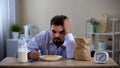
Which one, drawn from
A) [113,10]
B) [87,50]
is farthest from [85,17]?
[87,50]

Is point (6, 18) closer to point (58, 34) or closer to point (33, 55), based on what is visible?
point (58, 34)

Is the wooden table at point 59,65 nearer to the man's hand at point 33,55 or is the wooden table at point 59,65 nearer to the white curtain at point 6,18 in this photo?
the man's hand at point 33,55

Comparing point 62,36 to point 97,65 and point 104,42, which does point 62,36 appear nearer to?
point 97,65

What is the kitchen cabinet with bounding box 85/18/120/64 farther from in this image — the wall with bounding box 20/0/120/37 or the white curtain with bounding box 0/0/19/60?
the white curtain with bounding box 0/0/19/60

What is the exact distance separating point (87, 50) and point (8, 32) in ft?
7.08

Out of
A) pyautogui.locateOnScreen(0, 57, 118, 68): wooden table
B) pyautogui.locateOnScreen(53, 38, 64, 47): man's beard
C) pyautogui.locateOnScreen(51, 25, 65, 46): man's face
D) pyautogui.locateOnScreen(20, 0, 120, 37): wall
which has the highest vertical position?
pyautogui.locateOnScreen(20, 0, 120, 37): wall

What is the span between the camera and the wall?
3.91m

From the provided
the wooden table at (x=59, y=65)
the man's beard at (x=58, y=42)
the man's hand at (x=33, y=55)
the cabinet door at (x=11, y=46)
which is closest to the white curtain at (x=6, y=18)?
the cabinet door at (x=11, y=46)

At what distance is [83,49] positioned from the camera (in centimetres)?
187

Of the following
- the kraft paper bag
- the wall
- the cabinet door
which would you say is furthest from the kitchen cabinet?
the kraft paper bag

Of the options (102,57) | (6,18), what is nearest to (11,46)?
(6,18)

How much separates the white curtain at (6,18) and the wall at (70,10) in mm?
231

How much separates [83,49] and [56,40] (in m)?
0.44

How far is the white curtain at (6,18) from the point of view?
3.45 meters
